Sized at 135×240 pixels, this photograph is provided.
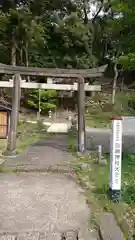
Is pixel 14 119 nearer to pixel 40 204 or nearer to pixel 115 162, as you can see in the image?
pixel 40 204

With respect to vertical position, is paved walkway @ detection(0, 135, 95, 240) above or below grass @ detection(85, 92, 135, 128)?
below

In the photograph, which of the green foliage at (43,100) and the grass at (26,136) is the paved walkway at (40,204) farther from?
the green foliage at (43,100)

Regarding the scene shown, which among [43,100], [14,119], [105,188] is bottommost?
[105,188]

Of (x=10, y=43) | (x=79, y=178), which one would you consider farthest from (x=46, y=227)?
(x=10, y=43)

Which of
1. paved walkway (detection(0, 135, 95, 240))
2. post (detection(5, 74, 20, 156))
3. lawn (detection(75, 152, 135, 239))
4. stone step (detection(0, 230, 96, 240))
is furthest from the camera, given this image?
post (detection(5, 74, 20, 156))

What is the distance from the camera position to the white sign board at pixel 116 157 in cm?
468

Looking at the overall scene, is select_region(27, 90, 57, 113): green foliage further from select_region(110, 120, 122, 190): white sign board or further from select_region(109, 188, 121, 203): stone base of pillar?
select_region(109, 188, 121, 203): stone base of pillar

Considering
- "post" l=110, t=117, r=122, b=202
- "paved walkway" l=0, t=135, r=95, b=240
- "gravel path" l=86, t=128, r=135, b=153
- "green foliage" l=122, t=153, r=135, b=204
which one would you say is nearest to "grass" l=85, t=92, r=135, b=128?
"gravel path" l=86, t=128, r=135, b=153

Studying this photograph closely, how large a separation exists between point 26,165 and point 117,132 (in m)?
3.40

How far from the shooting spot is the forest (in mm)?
18406

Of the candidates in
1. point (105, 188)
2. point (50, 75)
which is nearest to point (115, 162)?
point (105, 188)

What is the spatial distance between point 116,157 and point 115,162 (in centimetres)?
10

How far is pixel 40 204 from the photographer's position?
4.67 meters

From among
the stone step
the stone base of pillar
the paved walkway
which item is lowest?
the stone step
